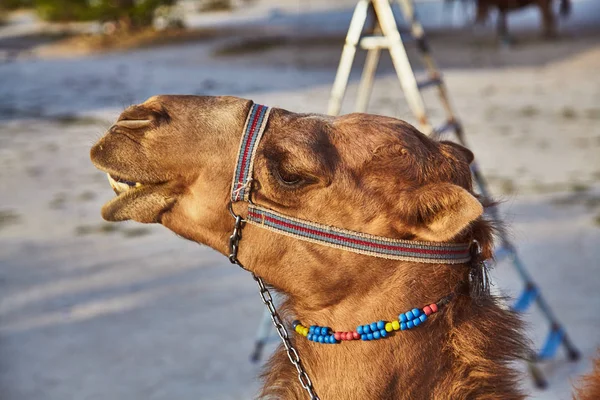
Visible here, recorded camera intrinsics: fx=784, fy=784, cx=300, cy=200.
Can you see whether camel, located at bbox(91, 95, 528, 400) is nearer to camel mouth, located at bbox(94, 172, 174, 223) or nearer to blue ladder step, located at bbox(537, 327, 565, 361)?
camel mouth, located at bbox(94, 172, 174, 223)

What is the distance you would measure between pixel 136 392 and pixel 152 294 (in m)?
1.51

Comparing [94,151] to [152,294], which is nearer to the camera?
[94,151]

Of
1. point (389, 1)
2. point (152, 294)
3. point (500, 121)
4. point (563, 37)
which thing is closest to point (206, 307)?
point (152, 294)

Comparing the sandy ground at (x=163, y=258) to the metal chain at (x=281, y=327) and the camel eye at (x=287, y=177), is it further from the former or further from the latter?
the camel eye at (x=287, y=177)

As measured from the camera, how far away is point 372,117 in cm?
207

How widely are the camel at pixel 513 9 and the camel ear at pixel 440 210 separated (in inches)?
870

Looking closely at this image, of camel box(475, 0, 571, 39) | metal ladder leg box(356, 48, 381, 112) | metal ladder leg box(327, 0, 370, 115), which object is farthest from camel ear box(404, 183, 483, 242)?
camel box(475, 0, 571, 39)

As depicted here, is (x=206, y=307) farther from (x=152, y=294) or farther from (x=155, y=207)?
(x=155, y=207)

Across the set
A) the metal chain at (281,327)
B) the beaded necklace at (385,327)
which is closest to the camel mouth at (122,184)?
the metal chain at (281,327)

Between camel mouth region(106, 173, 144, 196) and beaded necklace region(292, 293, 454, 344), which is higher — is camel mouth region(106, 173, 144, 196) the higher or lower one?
the higher one

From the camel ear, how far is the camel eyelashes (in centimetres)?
68

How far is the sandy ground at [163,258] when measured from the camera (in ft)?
15.8

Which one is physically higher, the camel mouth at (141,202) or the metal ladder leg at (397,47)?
the camel mouth at (141,202)

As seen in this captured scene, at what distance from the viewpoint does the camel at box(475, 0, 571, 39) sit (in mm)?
23406
